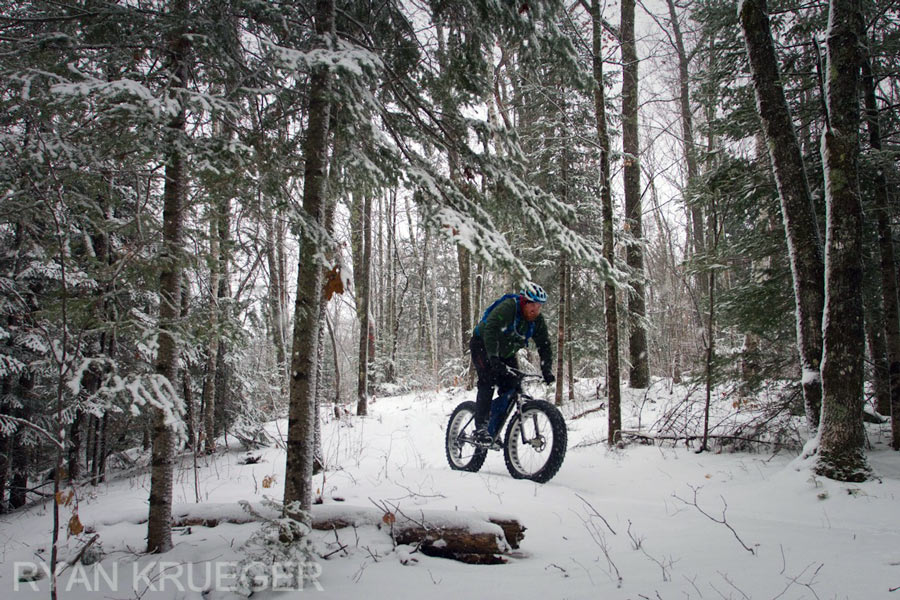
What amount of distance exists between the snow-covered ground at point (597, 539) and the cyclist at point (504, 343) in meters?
0.96

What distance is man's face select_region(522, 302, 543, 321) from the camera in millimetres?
5129

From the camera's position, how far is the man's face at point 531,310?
513 centimetres

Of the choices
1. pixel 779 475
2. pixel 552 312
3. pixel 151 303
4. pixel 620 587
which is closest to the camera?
pixel 620 587

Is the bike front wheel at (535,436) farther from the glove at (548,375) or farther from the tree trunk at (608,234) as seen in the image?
the tree trunk at (608,234)

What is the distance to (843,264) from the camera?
165 inches

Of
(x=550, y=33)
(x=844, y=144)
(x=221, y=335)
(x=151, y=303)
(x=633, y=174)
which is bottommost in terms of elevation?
(x=221, y=335)

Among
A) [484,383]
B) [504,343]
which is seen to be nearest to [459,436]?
[484,383]

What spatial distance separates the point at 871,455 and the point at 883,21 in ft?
19.3

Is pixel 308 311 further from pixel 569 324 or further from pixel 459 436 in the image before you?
pixel 569 324

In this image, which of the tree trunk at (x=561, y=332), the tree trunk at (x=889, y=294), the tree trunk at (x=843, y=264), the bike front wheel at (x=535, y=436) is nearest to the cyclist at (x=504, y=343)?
the bike front wheel at (x=535, y=436)

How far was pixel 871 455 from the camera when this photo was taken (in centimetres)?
476

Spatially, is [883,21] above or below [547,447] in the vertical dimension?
above

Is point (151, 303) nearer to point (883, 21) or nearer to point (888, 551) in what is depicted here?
point (888, 551)

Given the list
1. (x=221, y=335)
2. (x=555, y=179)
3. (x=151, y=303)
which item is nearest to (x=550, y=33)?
(x=221, y=335)
